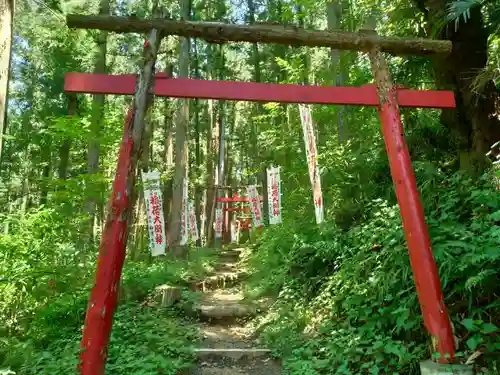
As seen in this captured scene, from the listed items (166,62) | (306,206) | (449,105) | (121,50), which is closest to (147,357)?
(449,105)

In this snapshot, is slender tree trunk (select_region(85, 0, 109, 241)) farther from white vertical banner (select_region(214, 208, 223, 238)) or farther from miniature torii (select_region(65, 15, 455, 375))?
white vertical banner (select_region(214, 208, 223, 238))

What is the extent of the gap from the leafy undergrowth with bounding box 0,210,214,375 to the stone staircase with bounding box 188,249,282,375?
0.30m

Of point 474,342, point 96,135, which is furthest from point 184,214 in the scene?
point 474,342

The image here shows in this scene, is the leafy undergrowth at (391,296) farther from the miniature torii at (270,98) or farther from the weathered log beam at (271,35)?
the weathered log beam at (271,35)

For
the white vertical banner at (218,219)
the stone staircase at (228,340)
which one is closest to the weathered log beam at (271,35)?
the stone staircase at (228,340)

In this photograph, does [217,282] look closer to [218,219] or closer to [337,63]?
[337,63]

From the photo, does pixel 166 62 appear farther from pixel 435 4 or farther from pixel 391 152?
pixel 391 152

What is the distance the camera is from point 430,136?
271 inches

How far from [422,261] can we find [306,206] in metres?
7.43

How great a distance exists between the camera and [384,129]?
15.1 feet

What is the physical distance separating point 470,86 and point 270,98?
9.06 ft

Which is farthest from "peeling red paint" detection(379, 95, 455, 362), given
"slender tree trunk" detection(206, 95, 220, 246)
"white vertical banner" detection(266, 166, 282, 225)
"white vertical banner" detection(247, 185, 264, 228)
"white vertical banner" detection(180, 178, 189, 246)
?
"slender tree trunk" detection(206, 95, 220, 246)

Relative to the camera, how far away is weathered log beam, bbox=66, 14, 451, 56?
457 centimetres

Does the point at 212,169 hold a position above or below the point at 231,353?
above
